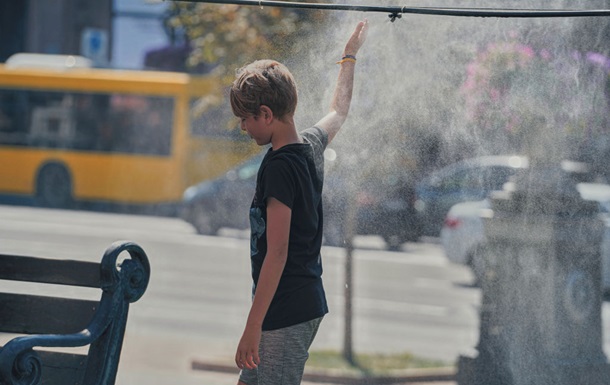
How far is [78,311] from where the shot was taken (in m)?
3.21

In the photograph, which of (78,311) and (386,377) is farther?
(386,377)

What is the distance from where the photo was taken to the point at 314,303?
8.71 feet

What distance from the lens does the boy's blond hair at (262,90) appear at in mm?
2559

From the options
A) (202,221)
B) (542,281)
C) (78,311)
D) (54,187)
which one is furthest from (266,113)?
(54,187)

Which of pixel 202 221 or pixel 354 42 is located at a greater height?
pixel 354 42

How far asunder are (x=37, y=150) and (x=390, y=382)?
14.1 m

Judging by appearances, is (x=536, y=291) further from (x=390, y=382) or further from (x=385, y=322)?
(x=385, y=322)

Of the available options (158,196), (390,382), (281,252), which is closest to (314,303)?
(281,252)

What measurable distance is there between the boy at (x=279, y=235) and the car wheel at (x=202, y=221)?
11.2 meters

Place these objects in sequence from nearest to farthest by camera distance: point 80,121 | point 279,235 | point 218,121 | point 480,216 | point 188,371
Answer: point 279,235, point 480,216, point 188,371, point 218,121, point 80,121

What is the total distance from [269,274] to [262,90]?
51 cm

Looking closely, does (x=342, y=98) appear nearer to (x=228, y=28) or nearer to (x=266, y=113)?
(x=266, y=113)

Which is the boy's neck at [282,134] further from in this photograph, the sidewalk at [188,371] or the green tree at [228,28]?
the green tree at [228,28]

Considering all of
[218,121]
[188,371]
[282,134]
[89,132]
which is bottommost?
[188,371]
